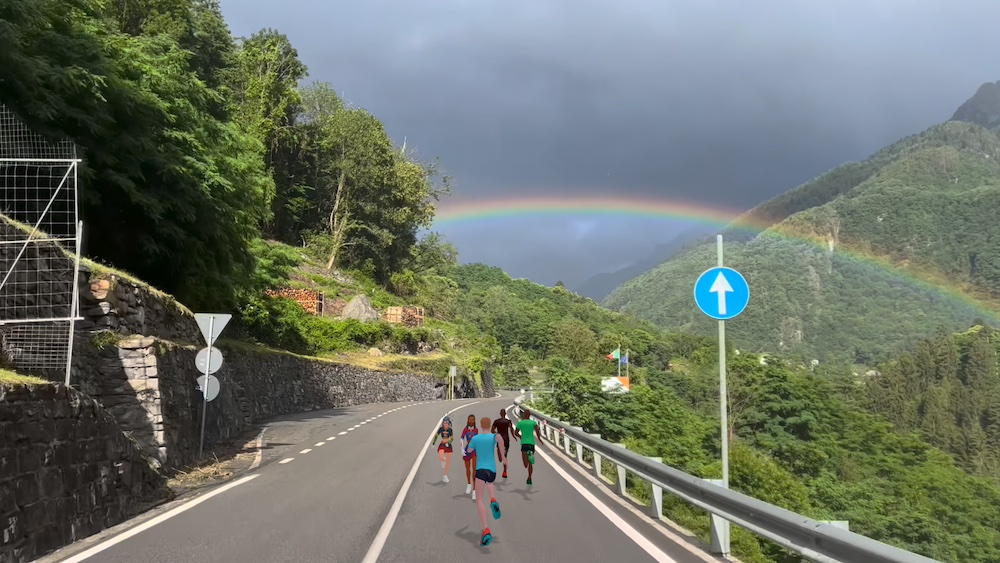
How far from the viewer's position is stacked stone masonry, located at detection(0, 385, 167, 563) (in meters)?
6.54

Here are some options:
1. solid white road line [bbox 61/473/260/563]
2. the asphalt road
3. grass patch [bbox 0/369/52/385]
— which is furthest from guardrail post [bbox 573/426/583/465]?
grass patch [bbox 0/369/52/385]

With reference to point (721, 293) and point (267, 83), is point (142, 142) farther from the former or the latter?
point (267, 83)

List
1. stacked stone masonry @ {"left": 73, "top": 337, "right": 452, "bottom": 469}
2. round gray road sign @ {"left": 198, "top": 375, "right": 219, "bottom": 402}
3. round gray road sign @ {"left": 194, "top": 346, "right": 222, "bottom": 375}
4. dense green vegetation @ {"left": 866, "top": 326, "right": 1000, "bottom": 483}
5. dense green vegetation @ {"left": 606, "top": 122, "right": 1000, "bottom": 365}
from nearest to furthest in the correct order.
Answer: stacked stone masonry @ {"left": 73, "top": 337, "right": 452, "bottom": 469} → round gray road sign @ {"left": 194, "top": 346, "right": 222, "bottom": 375} → round gray road sign @ {"left": 198, "top": 375, "right": 219, "bottom": 402} → dense green vegetation @ {"left": 866, "top": 326, "right": 1000, "bottom": 483} → dense green vegetation @ {"left": 606, "top": 122, "right": 1000, "bottom": 365}

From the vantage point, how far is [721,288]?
845 centimetres

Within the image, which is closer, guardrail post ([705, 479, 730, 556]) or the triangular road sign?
guardrail post ([705, 479, 730, 556])

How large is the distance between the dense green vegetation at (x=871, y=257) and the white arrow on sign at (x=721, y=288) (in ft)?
434

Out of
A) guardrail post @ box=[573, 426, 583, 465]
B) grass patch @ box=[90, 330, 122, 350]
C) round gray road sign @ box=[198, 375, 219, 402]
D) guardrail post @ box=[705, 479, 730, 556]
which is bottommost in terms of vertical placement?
guardrail post @ box=[573, 426, 583, 465]

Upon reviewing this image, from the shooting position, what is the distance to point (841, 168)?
196 meters

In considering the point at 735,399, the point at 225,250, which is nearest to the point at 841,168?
the point at 735,399

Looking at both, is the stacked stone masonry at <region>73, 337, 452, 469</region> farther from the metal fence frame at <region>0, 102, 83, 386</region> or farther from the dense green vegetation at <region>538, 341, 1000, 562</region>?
the dense green vegetation at <region>538, 341, 1000, 562</region>

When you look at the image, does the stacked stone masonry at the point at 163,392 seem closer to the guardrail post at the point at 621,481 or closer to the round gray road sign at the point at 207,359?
the round gray road sign at the point at 207,359

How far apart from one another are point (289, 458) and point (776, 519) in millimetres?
12690

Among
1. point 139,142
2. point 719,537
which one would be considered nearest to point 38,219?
point 139,142

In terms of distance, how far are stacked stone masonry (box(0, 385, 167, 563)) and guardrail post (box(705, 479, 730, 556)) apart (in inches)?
258
